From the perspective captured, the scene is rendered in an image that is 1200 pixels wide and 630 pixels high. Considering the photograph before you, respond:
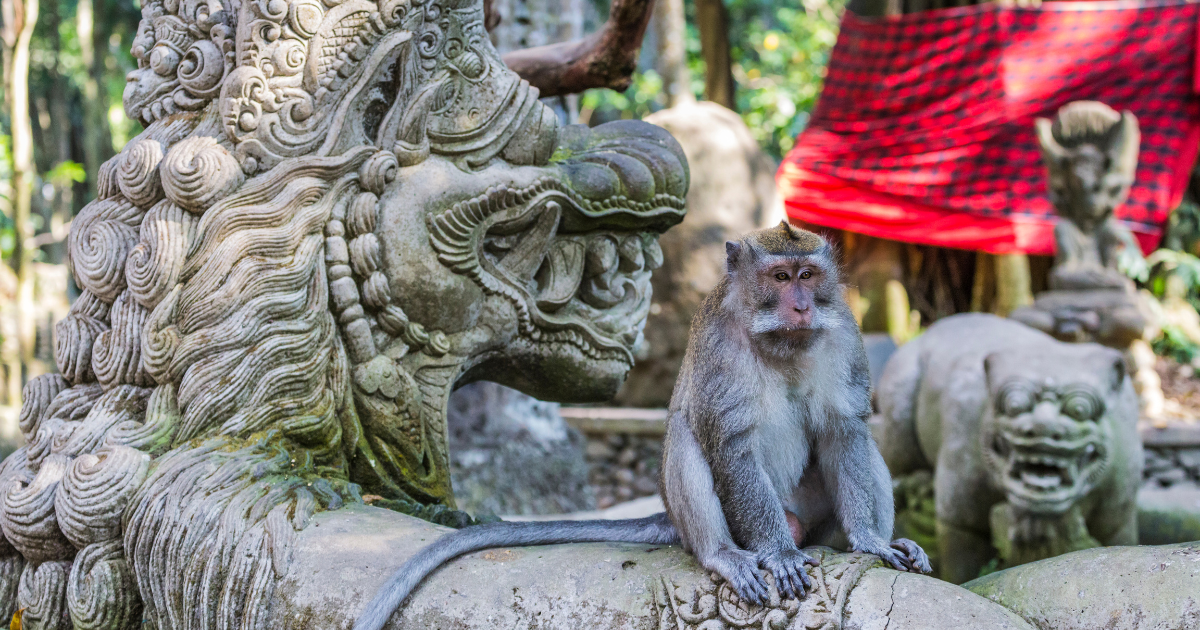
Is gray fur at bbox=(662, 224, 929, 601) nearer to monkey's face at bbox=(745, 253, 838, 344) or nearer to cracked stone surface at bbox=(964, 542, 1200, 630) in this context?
monkey's face at bbox=(745, 253, 838, 344)

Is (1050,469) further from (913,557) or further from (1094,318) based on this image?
(1094,318)

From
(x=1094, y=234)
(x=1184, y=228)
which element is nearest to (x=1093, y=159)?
(x=1094, y=234)

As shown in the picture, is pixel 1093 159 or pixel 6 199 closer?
pixel 1093 159

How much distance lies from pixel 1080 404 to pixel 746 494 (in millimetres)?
2965

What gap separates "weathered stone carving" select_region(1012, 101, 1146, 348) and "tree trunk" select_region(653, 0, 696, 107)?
140 inches

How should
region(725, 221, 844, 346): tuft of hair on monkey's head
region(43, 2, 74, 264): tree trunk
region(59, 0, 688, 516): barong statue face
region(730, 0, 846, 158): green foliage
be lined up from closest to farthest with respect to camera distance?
1. region(725, 221, 844, 346): tuft of hair on monkey's head
2. region(59, 0, 688, 516): barong statue face
3. region(730, 0, 846, 158): green foliage
4. region(43, 2, 74, 264): tree trunk

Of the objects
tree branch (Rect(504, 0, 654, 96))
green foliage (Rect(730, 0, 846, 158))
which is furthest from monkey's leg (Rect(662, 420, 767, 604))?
green foliage (Rect(730, 0, 846, 158))

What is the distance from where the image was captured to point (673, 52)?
36.4 ft

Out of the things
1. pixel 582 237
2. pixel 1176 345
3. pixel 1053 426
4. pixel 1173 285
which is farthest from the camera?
pixel 1173 285

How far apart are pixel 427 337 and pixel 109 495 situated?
894 mm

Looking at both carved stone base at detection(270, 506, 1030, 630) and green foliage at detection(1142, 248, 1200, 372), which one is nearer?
carved stone base at detection(270, 506, 1030, 630)

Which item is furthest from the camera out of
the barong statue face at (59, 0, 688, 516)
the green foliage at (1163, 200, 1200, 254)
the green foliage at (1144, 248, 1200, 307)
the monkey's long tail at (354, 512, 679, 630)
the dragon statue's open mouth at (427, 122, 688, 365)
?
the green foliage at (1163, 200, 1200, 254)

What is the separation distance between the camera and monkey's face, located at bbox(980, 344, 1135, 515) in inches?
190

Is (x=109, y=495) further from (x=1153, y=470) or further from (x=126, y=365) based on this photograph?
(x=1153, y=470)
